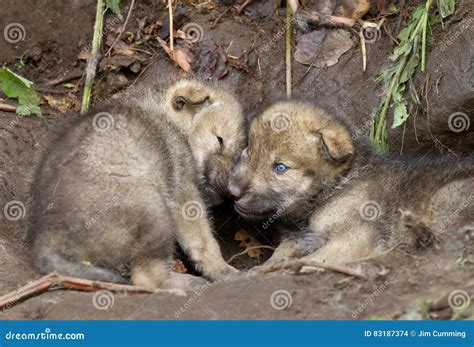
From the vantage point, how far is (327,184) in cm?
666

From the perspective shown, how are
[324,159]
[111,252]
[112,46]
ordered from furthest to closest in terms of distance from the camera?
1. [112,46]
2. [324,159]
3. [111,252]

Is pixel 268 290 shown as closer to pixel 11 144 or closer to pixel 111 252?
pixel 111 252

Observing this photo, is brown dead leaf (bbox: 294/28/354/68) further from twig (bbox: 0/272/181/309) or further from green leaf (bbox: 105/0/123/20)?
twig (bbox: 0/272/181/309)

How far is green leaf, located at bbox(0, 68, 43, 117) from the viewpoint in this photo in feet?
26.7

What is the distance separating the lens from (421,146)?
307 inches

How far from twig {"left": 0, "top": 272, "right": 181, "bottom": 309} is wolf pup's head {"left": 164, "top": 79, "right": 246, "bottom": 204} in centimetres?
157

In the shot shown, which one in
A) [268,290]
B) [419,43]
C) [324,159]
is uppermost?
[419,43]

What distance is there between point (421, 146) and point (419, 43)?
0.92 meters

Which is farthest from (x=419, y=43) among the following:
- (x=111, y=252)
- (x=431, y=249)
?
(x=111, y=252)
